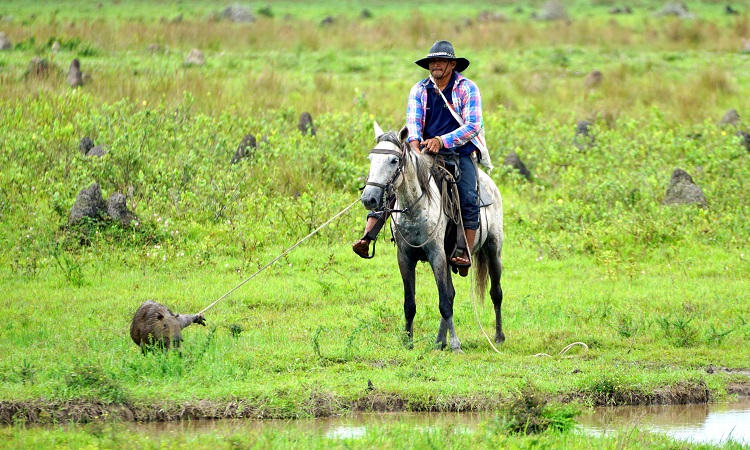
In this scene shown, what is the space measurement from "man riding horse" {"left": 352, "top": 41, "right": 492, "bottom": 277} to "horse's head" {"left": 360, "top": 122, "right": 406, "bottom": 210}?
0.39m

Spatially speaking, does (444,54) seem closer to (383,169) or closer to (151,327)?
(383,169)

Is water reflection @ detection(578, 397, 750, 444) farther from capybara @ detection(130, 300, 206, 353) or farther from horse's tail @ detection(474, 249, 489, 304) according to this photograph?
capybara @ detection(130, 300, 206, 353)

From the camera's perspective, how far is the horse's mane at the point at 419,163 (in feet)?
29.2

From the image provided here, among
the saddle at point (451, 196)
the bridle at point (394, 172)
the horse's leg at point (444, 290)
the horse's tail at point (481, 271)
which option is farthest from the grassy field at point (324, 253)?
the bridle at point (394, 172)

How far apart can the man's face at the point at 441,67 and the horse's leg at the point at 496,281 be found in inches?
74.0

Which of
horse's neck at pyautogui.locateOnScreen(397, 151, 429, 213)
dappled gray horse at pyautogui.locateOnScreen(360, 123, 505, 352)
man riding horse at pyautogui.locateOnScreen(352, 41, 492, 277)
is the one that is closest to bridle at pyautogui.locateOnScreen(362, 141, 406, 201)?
dappled gray horse at pyautogui.locateOnScreen(360, 123, 505, 352)

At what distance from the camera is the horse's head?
27.8ft

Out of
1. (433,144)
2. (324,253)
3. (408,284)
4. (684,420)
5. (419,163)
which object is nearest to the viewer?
(684,420)

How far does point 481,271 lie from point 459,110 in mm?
1894

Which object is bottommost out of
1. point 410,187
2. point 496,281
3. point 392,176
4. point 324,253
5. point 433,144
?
point 324,253

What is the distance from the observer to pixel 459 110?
9.50 meters

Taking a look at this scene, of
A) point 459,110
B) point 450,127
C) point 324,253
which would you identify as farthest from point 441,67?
point 324,253

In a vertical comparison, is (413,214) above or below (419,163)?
below

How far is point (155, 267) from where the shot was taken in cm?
1245
